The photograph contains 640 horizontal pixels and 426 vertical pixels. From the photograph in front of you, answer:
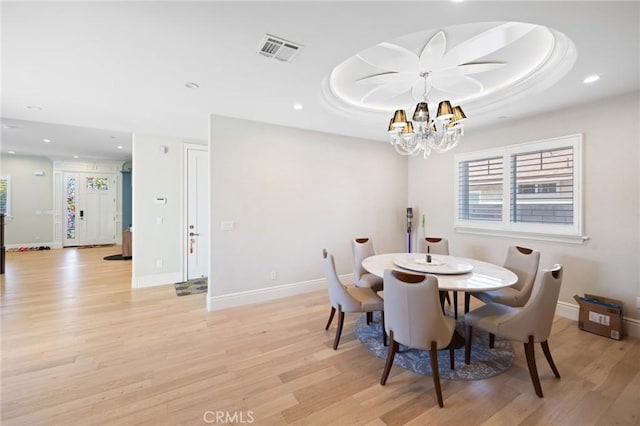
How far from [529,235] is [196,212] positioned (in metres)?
5.33

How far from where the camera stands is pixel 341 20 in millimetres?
1742

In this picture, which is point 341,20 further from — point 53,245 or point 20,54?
→ point 53,245

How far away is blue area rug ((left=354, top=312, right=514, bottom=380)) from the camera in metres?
2.23

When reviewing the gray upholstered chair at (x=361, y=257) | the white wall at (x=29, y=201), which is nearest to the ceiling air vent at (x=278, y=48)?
the gray upholstered chair at (x=361, y=257)

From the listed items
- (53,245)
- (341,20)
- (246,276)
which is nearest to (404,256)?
(246,276)

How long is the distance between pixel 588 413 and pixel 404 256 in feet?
6.15

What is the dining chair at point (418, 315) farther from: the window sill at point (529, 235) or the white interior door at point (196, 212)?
the white interior door at point (196, 212)

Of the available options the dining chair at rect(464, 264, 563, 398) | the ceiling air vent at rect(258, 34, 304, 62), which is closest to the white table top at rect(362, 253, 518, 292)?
the dining chair at rect(464, 264, 563, 398)

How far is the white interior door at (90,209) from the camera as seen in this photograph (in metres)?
8.38

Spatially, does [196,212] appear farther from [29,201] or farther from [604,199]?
[29,201]

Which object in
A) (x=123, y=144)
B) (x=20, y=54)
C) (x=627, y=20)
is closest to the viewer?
(x=627, y=20)

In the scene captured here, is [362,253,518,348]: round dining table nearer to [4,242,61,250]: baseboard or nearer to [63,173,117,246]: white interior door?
[63,173,117,246]: white interior door

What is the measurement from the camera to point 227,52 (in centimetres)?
210

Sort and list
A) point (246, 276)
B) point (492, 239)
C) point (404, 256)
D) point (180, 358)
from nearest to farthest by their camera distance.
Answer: point (180, 358)
point (404, 256)
point (246, 276)
point (492, 239)
